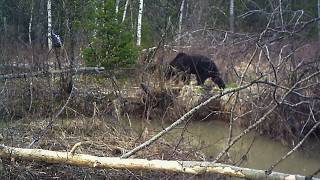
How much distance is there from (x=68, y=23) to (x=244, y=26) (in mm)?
16586

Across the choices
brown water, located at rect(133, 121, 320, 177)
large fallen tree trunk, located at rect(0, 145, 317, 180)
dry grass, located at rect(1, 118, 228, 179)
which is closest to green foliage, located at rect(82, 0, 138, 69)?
brown water, located at rect(133, 121, 320, 177)

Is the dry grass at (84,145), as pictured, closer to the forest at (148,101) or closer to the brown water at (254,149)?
A: the forest at (148,101)

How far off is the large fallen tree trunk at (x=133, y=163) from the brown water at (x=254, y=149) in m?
2.55

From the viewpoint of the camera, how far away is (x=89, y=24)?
10.6m

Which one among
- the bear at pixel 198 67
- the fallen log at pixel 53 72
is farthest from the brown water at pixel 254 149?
the fallen log at pixel 53 72

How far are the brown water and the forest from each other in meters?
0.03

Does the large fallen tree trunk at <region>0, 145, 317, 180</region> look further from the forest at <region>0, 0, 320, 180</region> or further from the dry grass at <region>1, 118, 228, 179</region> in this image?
the dry grass at <region>1, 118, 228, 179</region>

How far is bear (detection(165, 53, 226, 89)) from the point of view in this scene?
37.8 ft

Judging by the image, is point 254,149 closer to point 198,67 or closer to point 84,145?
point 198,67

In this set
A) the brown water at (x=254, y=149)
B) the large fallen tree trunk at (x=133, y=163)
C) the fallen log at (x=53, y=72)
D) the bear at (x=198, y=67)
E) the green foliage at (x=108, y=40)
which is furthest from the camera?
the bear at (x=198, y=67)

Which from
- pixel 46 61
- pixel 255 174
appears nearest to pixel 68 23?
pixel 46 61

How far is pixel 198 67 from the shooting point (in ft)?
38.3

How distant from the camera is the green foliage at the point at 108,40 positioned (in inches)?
421

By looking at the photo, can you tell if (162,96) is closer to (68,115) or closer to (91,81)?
→ (91,81)
